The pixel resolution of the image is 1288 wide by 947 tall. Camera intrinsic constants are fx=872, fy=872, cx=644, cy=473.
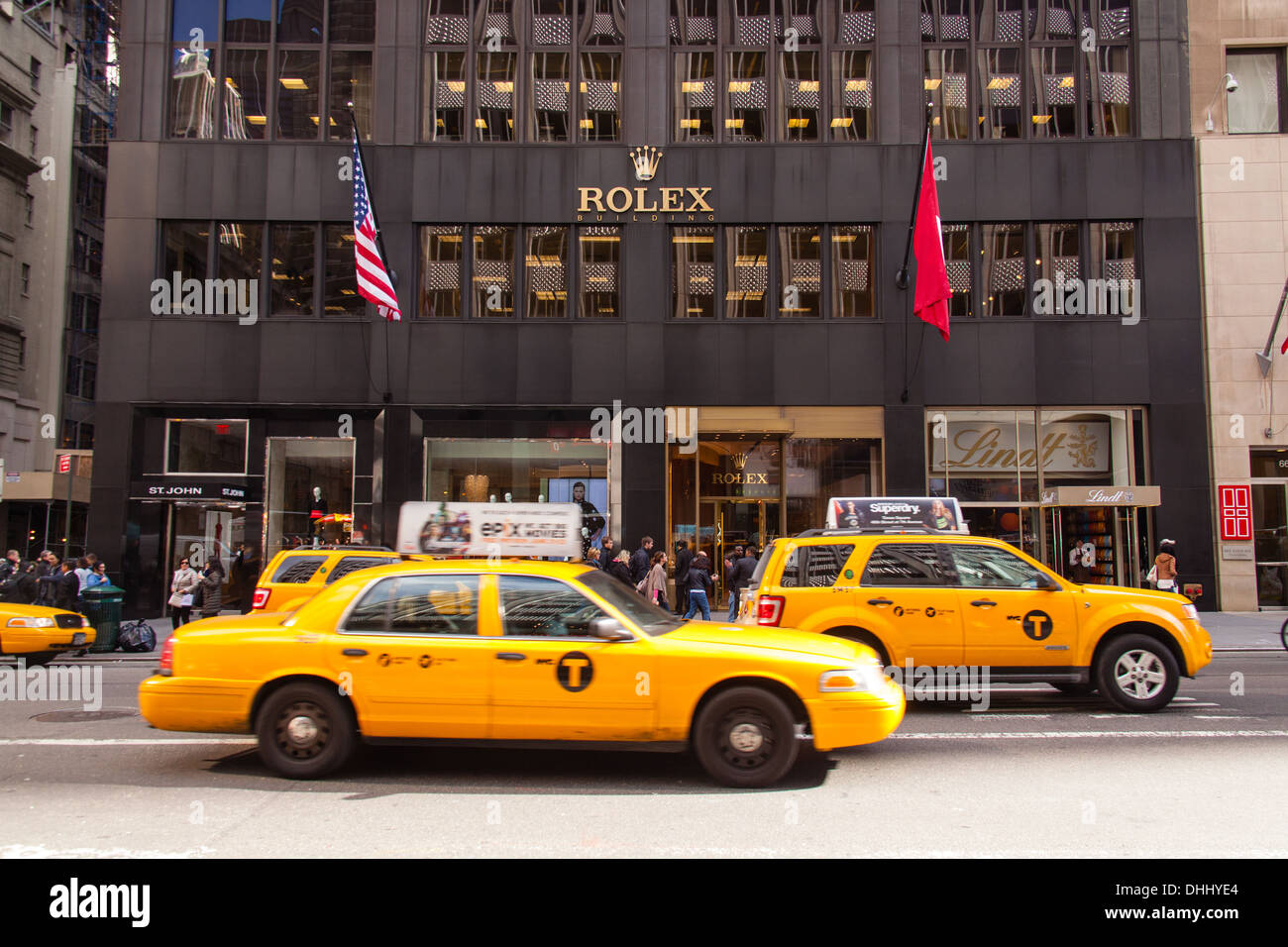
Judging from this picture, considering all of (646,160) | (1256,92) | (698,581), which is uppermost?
(1256,92)

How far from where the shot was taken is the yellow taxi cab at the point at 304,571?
39.4 ft

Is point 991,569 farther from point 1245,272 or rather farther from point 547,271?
point 1245,272

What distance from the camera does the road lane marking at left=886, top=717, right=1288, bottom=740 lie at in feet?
25.4

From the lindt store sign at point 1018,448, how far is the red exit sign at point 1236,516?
261 cm

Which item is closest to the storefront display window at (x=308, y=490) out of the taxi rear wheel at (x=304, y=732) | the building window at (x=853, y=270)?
the building window at (x=853, y=270)

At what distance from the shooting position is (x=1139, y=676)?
8758mm

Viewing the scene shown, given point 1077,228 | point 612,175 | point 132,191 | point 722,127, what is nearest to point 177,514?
point 132,191

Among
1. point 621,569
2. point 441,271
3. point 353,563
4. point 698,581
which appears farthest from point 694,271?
point 353,563

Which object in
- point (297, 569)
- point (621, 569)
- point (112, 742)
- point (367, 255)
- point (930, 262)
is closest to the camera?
point (112, 742)

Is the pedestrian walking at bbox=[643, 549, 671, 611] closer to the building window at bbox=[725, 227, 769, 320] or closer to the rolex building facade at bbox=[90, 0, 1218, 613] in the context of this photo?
the rolex building facade at bbox=[90, 0, 1218, 613]

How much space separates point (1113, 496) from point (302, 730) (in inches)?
685

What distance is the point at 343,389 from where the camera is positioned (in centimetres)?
1973

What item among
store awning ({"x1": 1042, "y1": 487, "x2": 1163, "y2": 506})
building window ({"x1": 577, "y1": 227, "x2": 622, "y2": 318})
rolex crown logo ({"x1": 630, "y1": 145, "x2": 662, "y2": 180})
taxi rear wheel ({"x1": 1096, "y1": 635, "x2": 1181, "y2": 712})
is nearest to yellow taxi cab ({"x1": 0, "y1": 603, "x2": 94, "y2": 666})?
building window ({"x1": 577, "y1": 227, "x2": 622, "y2": 318})

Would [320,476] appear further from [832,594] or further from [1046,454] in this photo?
[1046,454]
